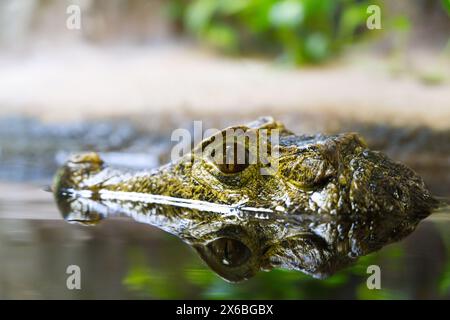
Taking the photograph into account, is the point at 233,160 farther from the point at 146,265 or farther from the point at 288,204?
the point at 146,265

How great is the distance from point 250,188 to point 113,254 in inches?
34.9

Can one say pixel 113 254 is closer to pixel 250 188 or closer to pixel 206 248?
pixel 206 248

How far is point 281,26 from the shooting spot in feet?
23.0

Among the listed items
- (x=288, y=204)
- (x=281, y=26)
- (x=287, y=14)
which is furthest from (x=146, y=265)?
(x=281, y=26)

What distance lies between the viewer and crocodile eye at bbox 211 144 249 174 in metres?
3.16

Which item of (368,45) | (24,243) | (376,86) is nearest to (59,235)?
(24,243)

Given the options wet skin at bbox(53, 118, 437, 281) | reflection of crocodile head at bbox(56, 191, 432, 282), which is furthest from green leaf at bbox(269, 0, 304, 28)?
reflection of crocodile head at bbox(56, 191, 432, 282)

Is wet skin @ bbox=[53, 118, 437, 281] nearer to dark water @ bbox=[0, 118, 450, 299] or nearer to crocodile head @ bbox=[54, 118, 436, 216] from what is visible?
crocodile head @ bbox=[54, 118, 436, 216]

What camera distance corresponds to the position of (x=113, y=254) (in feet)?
8.31

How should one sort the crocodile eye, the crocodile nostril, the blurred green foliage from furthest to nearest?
the blurred green foliage
the crocodile nostril
the crocodile eye

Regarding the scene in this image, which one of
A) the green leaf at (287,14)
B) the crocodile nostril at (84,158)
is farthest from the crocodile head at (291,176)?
the green leaf at (287,14)

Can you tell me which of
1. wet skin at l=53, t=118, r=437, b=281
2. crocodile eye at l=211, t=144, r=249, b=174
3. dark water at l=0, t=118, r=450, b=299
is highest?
crocodile eye at l=211, t=144, r=249, b=174

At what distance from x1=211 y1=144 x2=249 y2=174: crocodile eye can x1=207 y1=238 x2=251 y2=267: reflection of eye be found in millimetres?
525

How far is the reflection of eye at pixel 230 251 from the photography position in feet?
8.05
